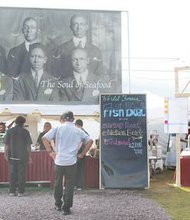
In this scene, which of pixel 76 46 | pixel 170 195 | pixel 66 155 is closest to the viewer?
pixel 66 155

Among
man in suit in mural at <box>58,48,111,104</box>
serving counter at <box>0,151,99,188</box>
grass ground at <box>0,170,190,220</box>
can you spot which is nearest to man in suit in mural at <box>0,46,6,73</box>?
man in suit in mural at <box>58,48,111,104</box>

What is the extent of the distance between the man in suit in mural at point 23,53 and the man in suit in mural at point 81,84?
104 centimetres

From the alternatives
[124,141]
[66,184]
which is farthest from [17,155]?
[66,184]

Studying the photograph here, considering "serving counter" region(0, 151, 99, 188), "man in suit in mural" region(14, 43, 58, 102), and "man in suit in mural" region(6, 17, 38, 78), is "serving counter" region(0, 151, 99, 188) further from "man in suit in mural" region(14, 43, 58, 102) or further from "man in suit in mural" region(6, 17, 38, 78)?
"man in suit in mural" region(6, 17, 38, 78)

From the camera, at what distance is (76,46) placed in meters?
12.4

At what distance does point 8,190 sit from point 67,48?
417cm

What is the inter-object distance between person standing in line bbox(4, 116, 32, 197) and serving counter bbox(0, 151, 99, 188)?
822 mm

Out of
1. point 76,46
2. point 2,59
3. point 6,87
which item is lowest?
point 6,87

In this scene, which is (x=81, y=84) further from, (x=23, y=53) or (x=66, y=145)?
(x=66, y=145)

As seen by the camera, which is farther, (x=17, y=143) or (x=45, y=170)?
(x=45, y=170)

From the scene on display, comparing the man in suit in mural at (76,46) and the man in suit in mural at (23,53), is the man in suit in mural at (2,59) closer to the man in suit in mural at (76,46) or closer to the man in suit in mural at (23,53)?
the man in suit in mural at (23,53)

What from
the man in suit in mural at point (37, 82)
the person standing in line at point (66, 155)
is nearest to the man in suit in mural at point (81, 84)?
the man in suit in mural at point (37, 82)

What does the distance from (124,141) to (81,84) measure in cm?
263

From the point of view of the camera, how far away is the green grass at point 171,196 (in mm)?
7734
